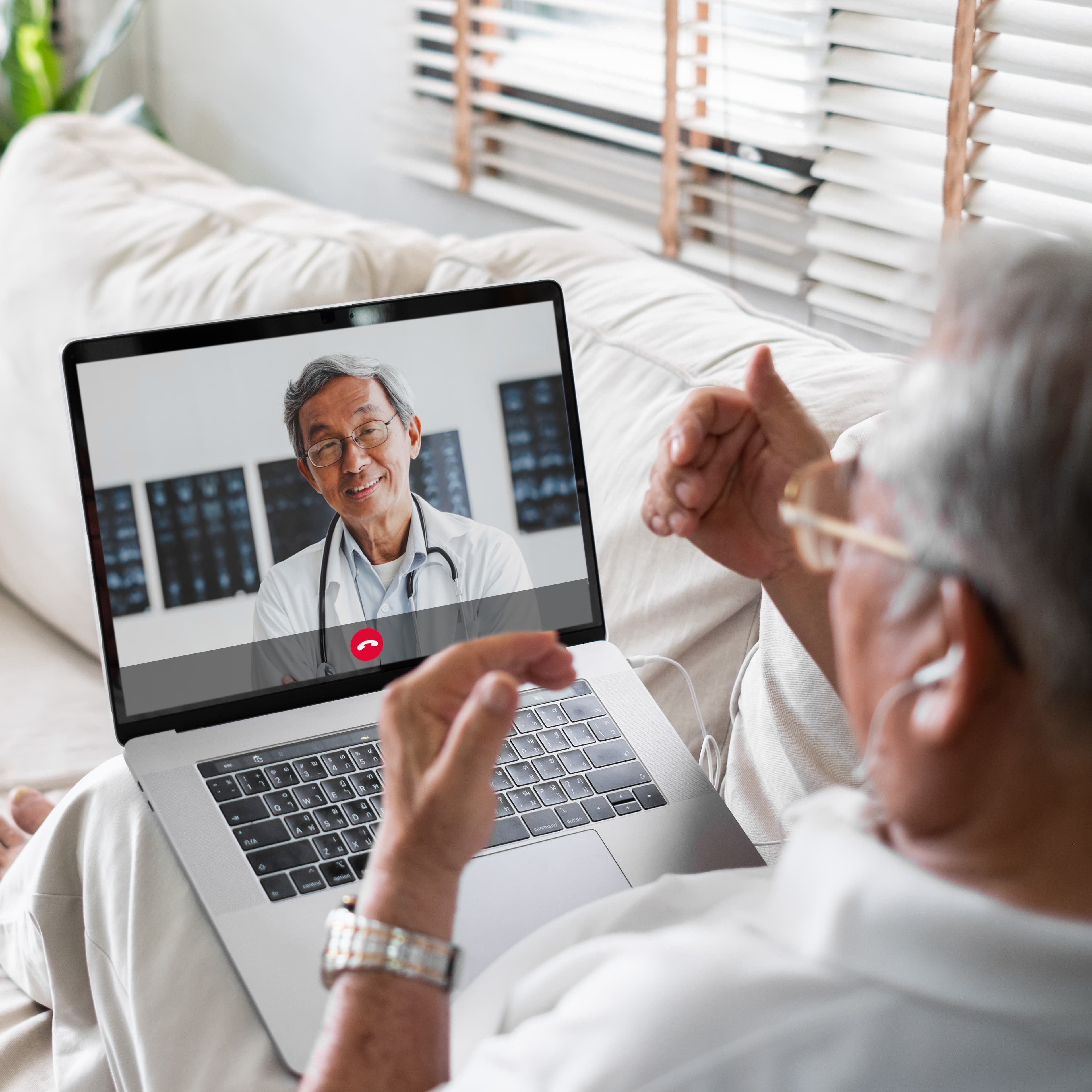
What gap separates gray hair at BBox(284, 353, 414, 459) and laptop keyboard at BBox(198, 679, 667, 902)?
0.82ft

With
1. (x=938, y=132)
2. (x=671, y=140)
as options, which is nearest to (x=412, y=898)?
(x=938, y=132)

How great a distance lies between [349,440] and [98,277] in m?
0.86

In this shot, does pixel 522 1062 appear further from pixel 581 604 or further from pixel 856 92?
pixel 856 92

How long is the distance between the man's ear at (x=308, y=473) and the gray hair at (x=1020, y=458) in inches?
21.7

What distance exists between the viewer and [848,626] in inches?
21.7

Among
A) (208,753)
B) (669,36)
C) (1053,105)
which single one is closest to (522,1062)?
(208,753)

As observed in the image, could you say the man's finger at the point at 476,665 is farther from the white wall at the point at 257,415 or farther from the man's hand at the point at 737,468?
the white wall at the point at 257,415

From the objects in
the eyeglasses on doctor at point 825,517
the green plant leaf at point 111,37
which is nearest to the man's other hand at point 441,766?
Answer: the eyeglasses on doctor at point 825,517

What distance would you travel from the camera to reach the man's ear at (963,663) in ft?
1.53

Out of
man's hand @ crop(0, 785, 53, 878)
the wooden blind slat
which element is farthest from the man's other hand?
the wooden blind slat

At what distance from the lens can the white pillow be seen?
4.90ft

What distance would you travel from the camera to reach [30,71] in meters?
2.57

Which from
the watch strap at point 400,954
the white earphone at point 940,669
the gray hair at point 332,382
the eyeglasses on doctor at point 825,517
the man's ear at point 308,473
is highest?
the eyeglasses on doctor at point 825,517

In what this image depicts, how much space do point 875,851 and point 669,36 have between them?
59.1 inches
